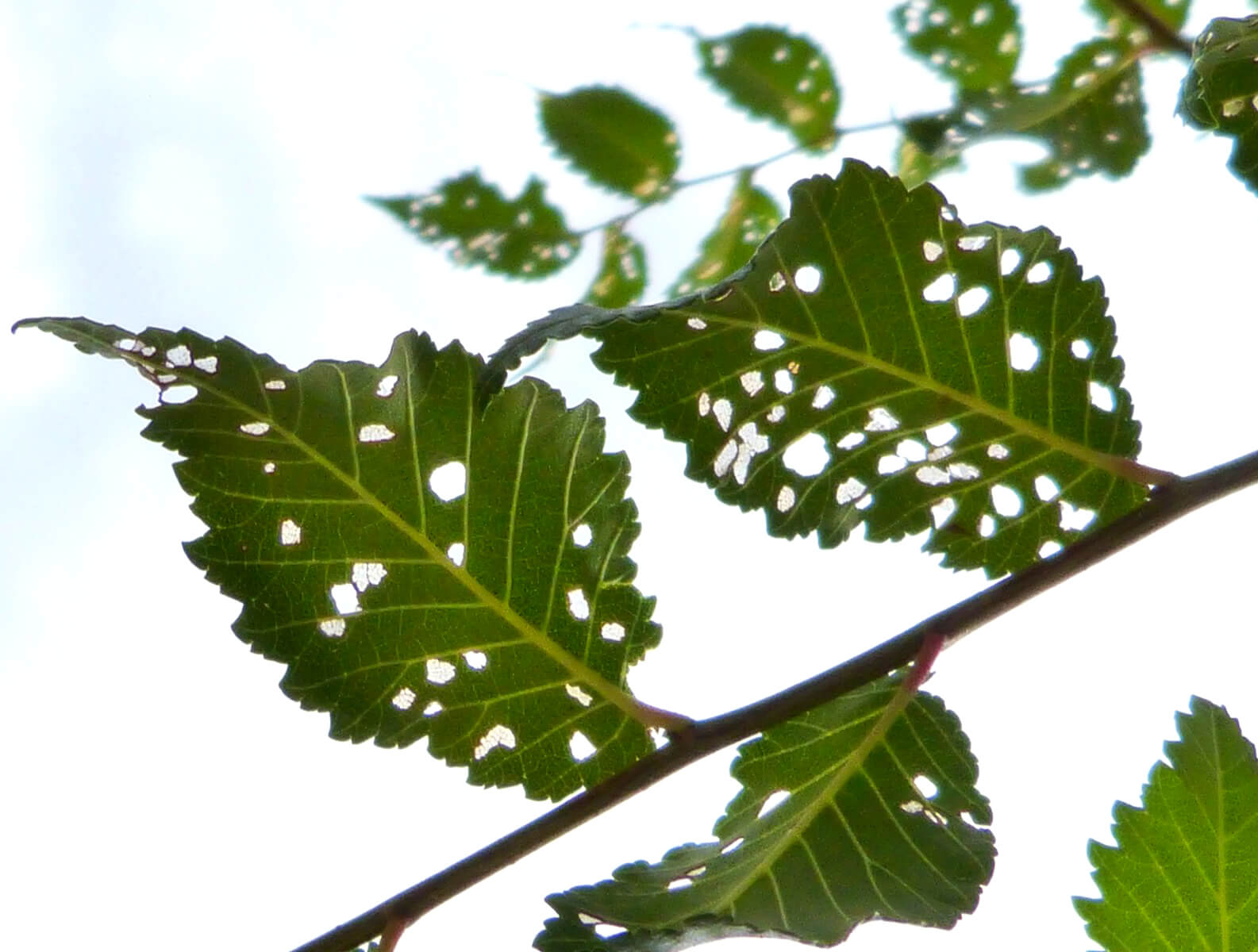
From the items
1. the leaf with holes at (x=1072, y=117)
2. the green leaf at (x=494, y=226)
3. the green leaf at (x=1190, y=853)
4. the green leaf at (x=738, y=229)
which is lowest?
the green leaf at (x=1190, y=853)

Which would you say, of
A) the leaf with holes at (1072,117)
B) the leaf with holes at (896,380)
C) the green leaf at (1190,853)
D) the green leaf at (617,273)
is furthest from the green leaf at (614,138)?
the green leaf at (1190,853)

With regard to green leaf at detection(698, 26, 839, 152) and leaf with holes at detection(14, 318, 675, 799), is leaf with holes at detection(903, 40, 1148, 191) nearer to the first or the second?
green leaf at detection(698, 26, 839, 152)

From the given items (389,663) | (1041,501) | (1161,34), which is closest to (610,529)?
(389,663)

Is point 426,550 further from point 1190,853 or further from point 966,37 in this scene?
point 966,37

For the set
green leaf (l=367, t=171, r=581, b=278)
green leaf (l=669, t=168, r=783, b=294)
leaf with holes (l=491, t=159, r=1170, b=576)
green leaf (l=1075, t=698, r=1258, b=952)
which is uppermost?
green leaf (l=367, t=171, r=581, b=278)

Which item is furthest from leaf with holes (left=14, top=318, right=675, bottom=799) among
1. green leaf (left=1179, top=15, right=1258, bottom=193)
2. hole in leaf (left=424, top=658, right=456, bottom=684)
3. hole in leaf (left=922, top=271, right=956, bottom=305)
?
green leaf (left=1179, top=15, right=1258, bottom=193)

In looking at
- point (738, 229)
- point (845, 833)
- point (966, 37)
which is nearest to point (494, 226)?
point (738, 229)

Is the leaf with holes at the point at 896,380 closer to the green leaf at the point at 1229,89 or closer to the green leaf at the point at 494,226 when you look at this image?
the green leaf at the point at 1229,89
